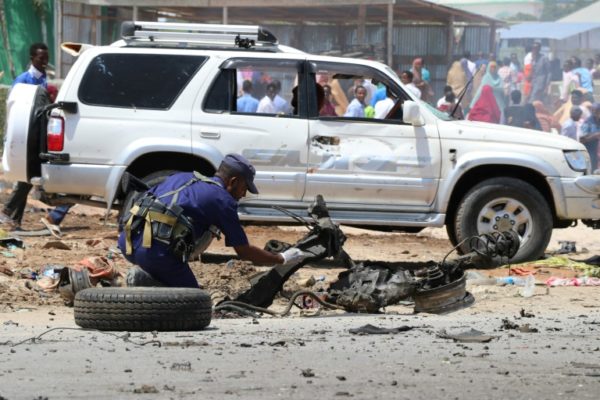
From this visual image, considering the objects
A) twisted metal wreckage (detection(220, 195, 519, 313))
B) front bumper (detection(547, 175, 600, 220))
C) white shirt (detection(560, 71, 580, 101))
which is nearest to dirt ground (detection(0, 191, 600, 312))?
front bumper (detection(547, 175, 600, 220))

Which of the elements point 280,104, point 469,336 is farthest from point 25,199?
point 469,336

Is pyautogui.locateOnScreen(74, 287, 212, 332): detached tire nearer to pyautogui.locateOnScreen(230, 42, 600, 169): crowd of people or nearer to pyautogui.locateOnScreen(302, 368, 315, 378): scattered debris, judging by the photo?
pyautogui.locateOnScreen(302, 368, 315, 378): scattered debris

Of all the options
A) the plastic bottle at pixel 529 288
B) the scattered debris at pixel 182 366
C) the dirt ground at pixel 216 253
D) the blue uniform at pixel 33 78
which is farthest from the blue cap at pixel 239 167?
the blue uniform at pixel 33 78

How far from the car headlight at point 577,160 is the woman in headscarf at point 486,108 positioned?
854 centimetres

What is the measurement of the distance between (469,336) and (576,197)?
4619 millimetres

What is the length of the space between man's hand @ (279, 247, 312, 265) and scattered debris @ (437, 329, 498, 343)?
47.6 inches

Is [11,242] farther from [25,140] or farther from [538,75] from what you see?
[538,75]

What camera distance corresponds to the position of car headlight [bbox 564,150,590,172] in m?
11.6

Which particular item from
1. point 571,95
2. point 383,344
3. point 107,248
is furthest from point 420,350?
point 571,95

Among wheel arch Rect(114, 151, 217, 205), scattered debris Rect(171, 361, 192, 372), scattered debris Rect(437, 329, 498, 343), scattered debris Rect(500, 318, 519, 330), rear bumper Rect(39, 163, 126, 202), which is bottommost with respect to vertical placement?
scattered debris Rect(500, 318, 519, 330)

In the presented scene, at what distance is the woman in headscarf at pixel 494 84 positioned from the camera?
20.7 m

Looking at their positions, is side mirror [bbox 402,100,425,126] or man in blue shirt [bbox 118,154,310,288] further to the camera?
side mirror [bbox 402,100,425,126]

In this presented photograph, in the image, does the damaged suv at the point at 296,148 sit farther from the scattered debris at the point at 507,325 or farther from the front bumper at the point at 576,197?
the scattered debris at the point at 507,325

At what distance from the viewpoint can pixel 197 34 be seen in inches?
464
